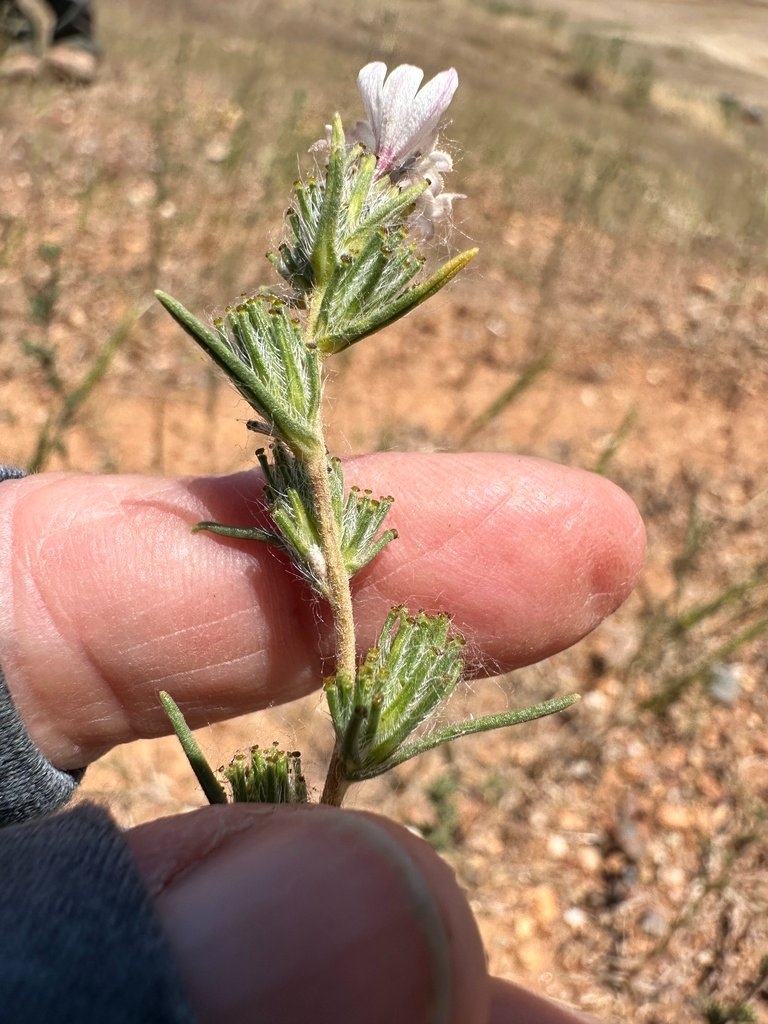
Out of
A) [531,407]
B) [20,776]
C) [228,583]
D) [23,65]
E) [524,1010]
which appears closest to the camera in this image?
[524,1010]

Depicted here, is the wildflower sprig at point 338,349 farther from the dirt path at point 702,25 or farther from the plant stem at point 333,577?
the dirt path at point 702,25

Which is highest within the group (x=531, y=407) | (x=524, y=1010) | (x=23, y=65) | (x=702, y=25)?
(x=702, y=25)

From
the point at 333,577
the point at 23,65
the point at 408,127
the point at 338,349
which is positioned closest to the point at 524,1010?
the point at 333,577

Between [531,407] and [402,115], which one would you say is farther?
[531,407]

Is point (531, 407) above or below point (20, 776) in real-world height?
above

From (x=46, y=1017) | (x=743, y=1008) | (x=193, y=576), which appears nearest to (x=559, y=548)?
(x=193, y=576)

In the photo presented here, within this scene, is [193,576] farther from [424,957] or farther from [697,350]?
[697,350]

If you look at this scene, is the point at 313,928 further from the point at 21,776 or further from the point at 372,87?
the point at 372,87
